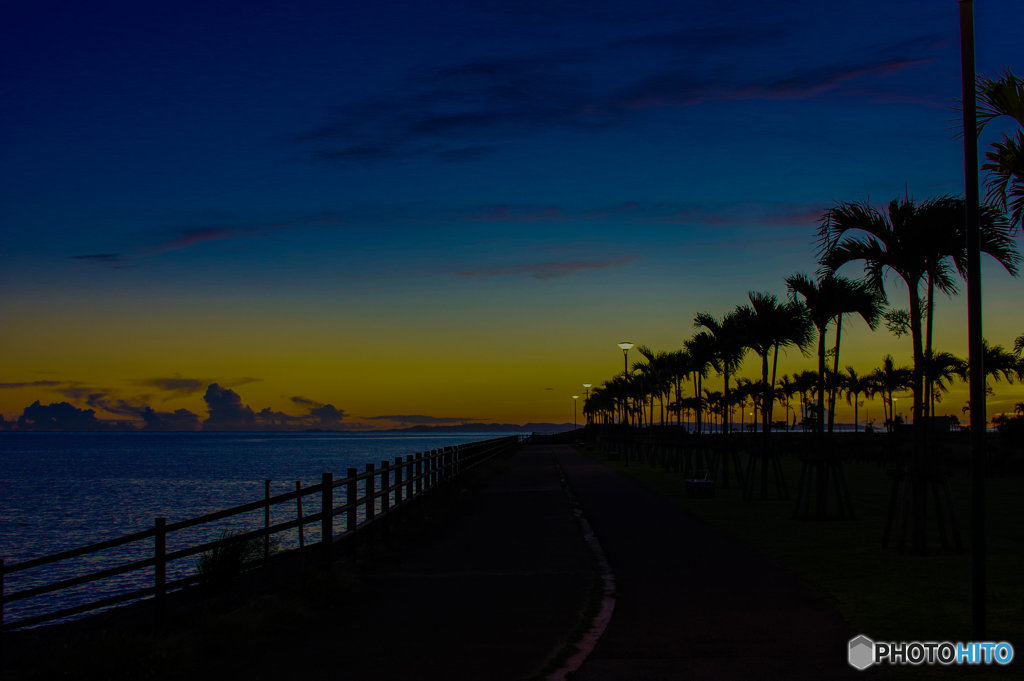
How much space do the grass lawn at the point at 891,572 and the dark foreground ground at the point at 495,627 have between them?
49 cm

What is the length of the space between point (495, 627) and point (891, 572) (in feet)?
20.9

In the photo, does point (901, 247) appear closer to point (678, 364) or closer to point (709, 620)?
point (709, 620)

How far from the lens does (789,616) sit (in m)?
9.62

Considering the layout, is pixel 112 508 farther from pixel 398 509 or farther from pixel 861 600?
pixel 861 600

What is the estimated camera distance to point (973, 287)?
884 cm

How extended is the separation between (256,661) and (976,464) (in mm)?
6823

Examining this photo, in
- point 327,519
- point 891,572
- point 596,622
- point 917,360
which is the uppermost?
point 917,360

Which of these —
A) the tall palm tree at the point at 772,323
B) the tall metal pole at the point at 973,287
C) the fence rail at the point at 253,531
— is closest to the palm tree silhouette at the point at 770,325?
the tall palm tree at the point at 772,323

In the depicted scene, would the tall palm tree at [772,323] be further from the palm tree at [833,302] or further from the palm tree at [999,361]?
the palm tree at [999,361]

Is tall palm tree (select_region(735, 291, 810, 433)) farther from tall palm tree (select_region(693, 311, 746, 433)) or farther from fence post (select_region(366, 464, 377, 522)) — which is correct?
fence post (select_region(366, 464, 377, 522))

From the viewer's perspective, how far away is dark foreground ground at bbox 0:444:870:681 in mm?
7555

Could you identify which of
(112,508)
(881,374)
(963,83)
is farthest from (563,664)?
(881,374)

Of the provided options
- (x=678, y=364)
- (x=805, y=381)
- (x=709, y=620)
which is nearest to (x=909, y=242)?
(x=709, y=620)

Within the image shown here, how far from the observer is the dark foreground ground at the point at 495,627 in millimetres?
7555
